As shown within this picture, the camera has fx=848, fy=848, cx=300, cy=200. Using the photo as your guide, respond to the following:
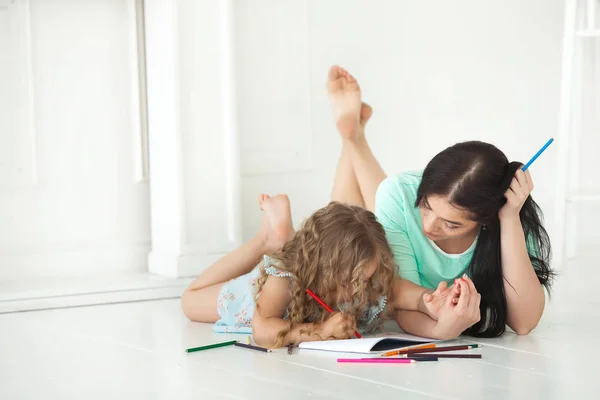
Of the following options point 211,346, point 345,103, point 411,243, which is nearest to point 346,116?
point 345,103

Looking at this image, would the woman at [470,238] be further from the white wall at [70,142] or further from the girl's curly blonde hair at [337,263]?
the white wall at [70,142]

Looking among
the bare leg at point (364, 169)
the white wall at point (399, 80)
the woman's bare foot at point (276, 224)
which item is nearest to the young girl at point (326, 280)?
the woman's bare foot at point (276, 224)

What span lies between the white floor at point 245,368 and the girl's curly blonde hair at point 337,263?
16cm

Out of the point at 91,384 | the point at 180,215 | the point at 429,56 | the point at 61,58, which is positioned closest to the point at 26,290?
the point at 180,215

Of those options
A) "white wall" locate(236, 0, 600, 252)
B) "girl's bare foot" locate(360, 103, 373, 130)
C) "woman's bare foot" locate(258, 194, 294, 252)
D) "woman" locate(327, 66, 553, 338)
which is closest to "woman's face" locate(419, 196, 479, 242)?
"woman" locate(327, 66, 553, 338)

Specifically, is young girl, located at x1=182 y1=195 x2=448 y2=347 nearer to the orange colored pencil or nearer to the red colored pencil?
the red colored pencil

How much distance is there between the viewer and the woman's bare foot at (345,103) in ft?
8.86

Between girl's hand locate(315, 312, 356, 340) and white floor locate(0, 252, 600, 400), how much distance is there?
10 centimetres

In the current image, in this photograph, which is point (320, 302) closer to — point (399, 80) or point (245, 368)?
point (245, 368)

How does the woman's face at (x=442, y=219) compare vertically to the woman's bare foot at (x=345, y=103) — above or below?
below

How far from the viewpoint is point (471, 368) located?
68.3 inches

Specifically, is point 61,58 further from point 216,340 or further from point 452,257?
point 452,257

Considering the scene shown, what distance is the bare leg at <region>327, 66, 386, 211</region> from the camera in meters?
2.70

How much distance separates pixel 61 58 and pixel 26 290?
31.8 inches
